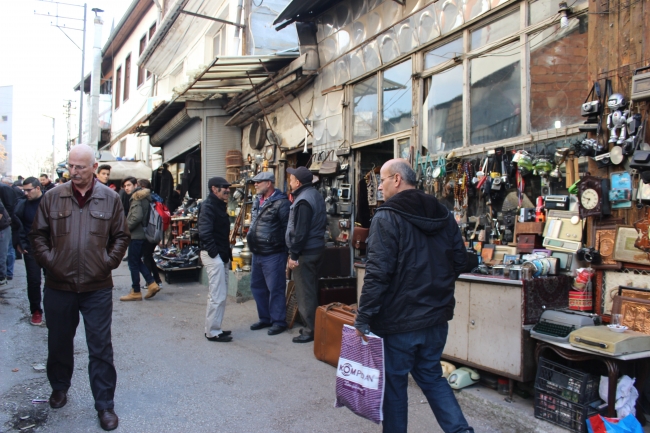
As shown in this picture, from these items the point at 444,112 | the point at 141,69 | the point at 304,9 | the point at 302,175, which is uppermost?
the point at 141,69

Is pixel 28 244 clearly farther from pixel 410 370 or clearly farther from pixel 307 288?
pixel 410 370

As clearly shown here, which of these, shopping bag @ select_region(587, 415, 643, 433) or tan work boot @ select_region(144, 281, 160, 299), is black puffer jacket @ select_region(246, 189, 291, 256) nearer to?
tan work boot @ select_region(144, 281, 160, 299)

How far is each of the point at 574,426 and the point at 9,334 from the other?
5.76 meters

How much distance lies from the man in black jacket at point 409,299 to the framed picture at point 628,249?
Result: 5.34 ft

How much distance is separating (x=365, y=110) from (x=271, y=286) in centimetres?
300

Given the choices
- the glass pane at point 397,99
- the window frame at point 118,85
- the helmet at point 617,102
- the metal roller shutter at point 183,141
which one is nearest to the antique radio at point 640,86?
the helmet at point 617,102

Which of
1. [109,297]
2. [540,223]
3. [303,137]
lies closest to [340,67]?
[303,137]

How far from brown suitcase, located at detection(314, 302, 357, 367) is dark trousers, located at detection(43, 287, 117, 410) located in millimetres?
2039

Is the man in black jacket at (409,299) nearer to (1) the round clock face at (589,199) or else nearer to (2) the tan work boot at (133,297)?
(1) the round clock face at (589,199)

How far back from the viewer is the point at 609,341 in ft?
10.8

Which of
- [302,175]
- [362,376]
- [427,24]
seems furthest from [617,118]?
[302,175]

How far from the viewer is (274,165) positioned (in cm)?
972

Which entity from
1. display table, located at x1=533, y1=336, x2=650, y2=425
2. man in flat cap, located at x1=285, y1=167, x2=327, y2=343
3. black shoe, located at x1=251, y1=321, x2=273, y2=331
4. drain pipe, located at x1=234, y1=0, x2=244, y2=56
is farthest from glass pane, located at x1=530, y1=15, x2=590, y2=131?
drain pipe, located at x1=234, y1=0, x2=244, y2=56

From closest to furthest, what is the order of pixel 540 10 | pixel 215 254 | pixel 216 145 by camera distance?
pixel 540 10
pixel 215 254
pixel 216 145
